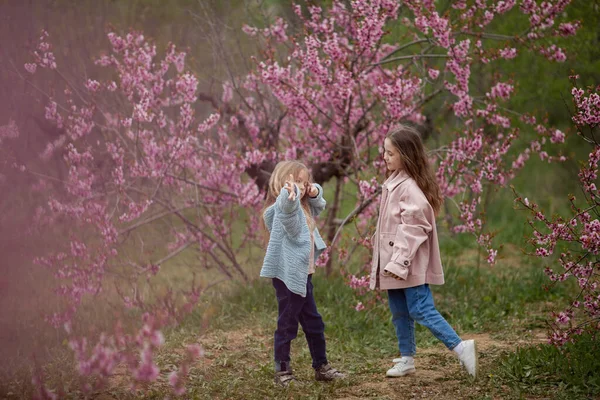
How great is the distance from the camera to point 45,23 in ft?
23.5

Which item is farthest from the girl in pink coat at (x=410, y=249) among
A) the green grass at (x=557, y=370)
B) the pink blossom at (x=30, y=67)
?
the pink blossom at (x=30, y=67)

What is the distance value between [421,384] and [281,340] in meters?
0.92

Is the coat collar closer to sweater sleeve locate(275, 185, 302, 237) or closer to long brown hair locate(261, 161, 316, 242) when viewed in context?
long brown hair locate(261, 161, 316, 242)

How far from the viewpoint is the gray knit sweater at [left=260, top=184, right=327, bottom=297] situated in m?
3.96

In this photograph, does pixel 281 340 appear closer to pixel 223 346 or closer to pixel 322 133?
pixel 223 346

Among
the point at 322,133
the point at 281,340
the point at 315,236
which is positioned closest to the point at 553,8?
the point at 322,133

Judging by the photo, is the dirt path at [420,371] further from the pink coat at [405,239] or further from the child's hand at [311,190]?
the child's hand at [311,190]

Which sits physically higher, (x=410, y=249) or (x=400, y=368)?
(x=410, y=249)

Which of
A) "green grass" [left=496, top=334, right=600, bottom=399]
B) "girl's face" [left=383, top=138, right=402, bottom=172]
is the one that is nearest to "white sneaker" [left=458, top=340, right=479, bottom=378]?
"green grass" [left=496, top=334, right=600, bottom=399]

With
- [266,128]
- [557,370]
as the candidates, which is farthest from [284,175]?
[266,128]

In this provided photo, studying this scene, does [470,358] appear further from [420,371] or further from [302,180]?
[302,180]

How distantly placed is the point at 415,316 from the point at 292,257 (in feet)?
2.76

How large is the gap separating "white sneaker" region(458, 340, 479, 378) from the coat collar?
1042 mm

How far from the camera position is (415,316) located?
4105 mm
